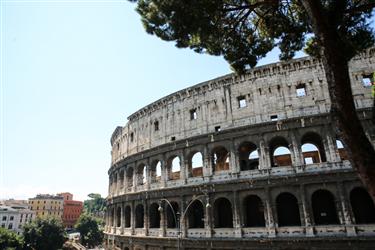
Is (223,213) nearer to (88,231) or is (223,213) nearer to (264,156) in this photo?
(264,156)

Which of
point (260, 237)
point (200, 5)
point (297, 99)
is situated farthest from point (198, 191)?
point (200, 5)

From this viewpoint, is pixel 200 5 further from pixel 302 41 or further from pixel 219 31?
pixel 302 41

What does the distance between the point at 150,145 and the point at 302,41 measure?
1471 cm

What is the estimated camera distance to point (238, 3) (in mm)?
9602

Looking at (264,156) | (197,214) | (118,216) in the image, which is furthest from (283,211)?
(118,216)

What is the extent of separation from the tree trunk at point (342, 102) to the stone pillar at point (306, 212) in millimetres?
9992

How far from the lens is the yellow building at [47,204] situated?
2867 inches

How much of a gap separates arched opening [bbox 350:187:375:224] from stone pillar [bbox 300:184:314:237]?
94.9 inches

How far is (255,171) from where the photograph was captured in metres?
15.8

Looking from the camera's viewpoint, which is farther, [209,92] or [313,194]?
[209,92]

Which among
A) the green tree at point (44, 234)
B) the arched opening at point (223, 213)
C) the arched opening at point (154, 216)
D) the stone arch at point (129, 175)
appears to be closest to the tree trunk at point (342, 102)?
the arched opening at point (223, 213)

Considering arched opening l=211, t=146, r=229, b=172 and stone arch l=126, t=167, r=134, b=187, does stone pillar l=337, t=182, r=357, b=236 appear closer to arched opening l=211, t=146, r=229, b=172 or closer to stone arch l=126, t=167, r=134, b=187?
arched opening l=211, t=146, r=229, b=172

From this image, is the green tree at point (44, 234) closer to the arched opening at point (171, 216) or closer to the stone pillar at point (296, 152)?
the arched opening at point (171, 216)

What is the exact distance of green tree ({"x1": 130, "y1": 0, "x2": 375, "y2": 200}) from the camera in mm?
5375
